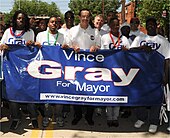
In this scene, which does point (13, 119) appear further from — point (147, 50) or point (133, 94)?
point (147, 50)

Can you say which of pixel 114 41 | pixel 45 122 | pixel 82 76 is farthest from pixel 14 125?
pixel 114 41

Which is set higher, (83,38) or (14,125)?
(83,38)

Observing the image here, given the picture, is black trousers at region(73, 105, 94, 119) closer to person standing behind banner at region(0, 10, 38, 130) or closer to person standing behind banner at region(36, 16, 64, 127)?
person standing behind banner at region(36, 16, 64, 127)

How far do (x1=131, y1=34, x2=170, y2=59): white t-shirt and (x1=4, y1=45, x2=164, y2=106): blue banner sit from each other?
0.51ft

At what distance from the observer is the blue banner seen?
526 centimetres

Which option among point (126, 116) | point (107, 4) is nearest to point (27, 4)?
point (107, 4)

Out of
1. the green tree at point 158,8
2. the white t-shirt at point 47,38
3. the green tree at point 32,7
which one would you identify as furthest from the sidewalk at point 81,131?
the green tree at point 32,7

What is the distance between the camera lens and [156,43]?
17.3 feet

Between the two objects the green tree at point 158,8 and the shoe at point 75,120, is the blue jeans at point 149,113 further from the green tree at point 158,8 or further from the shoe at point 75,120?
the green tree at point 158,8

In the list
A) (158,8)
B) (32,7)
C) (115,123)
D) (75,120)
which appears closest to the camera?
(115,123)

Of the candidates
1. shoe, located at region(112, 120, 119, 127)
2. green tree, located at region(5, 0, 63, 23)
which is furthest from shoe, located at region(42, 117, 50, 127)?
green tree, located at region(5, 0, 63, 23)

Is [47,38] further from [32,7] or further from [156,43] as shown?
[32,7]

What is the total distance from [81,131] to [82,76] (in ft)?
3.14

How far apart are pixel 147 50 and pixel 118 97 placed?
94 centimetres
